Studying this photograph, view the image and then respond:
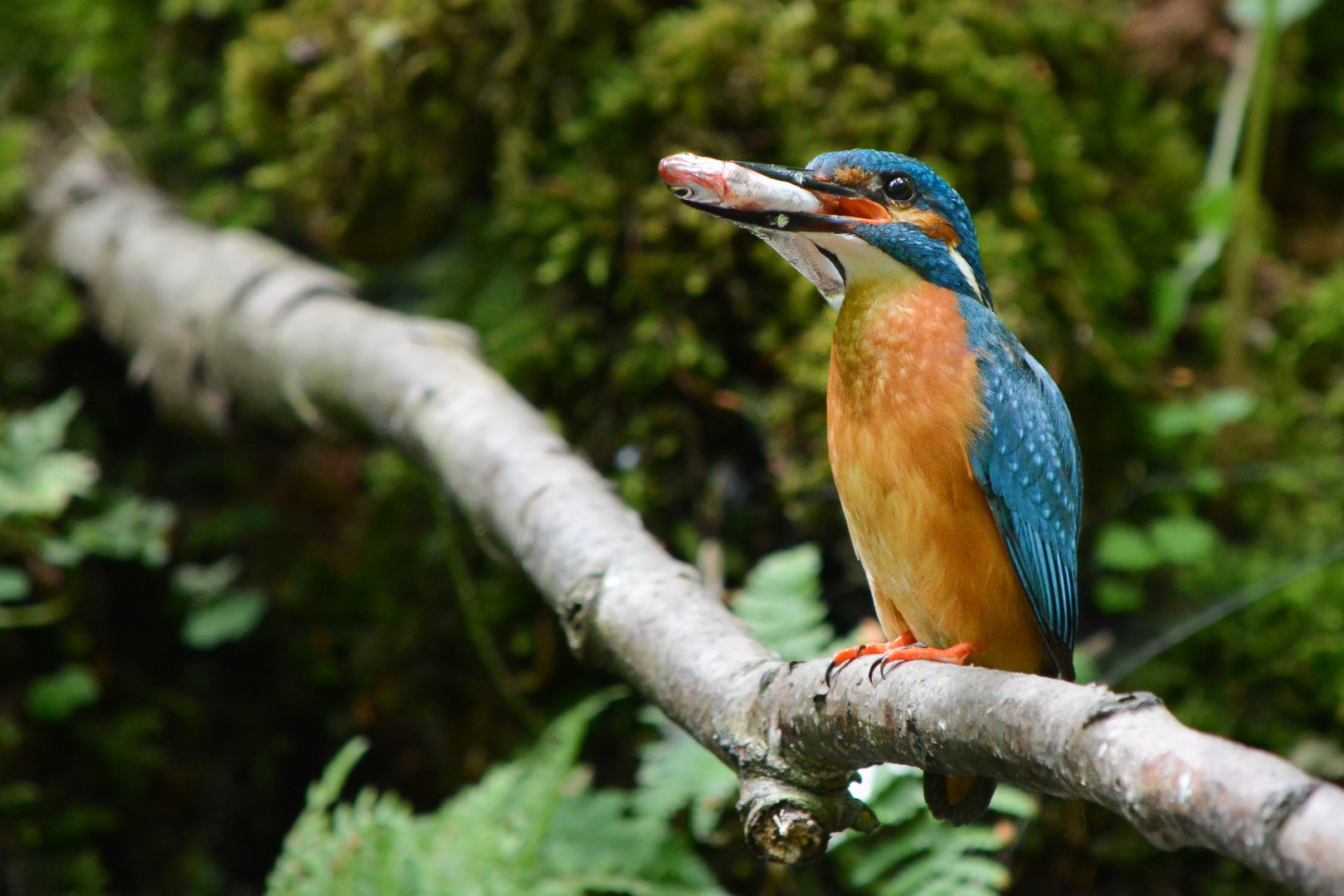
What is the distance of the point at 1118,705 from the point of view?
1.07 m

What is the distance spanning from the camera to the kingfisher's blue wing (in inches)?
75.5

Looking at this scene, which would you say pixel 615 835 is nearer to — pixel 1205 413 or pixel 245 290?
pixel 1205 413

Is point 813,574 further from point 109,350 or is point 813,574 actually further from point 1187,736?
point 109,350

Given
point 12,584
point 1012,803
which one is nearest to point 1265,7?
point 1012,803

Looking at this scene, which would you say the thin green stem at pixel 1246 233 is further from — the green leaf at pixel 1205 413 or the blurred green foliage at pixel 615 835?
the blurred green foliage at pixel 615 835

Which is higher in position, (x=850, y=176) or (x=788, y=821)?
(x=850, y=176)

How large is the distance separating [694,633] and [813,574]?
0.93m

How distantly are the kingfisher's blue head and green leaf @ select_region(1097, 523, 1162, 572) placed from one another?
4.19 feet

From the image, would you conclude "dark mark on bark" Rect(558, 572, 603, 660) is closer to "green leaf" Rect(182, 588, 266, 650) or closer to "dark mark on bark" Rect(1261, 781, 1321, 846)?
"dark mark on bark" Rect(1261, 781, 1321, 846)

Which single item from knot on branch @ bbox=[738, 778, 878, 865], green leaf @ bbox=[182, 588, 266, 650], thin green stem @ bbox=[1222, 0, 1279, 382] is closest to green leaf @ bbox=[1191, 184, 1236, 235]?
thin green stem @ bbox=[1222, 0, 1279, 382]

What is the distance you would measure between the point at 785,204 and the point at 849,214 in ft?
0.62

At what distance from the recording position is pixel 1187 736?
3.25 ft

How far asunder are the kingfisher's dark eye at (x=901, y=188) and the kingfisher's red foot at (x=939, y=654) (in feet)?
2.65

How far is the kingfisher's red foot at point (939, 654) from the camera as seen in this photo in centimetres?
165
